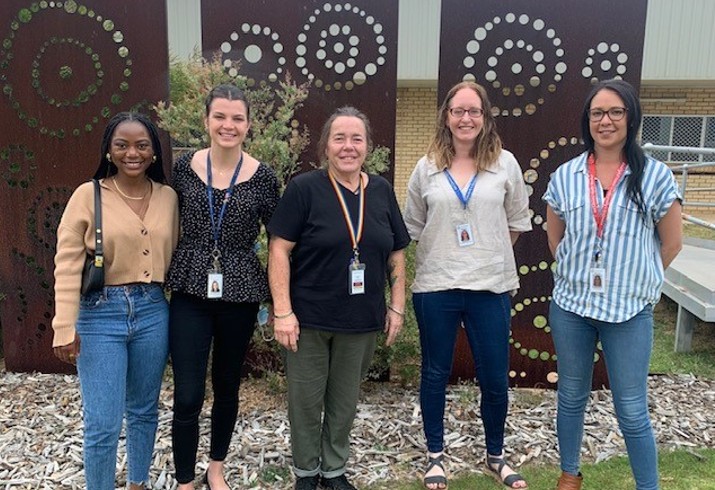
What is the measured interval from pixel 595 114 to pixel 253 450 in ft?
7.92

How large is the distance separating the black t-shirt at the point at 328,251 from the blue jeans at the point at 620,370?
812 mm

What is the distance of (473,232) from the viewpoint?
2742 mm

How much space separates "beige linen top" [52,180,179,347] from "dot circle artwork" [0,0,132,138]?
190cm

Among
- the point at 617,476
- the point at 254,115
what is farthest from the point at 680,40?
the point at 617,476

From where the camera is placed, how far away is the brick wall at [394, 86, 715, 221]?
11.8 m

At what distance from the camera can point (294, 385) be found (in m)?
2.66

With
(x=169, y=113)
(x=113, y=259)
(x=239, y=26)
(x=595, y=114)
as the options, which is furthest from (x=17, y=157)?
(x=595, y=114)

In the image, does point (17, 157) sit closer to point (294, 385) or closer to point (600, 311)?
point (294, 385)

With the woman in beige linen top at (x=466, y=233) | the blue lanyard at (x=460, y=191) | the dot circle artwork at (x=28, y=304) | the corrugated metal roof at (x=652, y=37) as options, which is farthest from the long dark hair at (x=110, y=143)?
the corrugated metal roof at (x=652, y=37)

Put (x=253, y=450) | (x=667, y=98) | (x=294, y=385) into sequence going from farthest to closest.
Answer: (x=667, y=98)
(x=253, y=450)
(x=294, y=385)

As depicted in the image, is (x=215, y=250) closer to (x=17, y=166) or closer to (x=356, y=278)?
(x=356, y=278)

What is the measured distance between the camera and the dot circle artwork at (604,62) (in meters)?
3.78

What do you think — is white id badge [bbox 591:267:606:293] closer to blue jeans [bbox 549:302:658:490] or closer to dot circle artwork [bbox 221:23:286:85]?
blue jeans [bbox 549:302:658:490]

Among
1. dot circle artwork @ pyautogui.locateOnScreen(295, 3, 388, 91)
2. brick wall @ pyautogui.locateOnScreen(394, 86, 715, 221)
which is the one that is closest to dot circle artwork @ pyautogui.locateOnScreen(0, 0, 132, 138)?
dot circle artwork @ pyautogui.locateOnScreen(295, 3, 388, 91)
